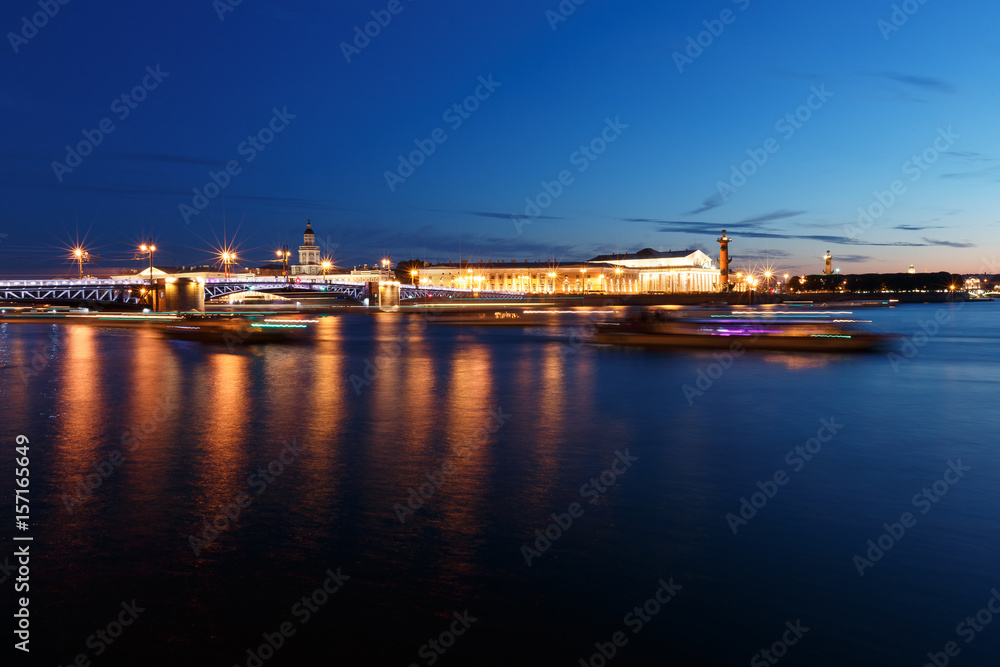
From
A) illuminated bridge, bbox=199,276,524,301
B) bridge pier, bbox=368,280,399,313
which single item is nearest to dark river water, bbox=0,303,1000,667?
illuminated bridge, bbox=199,276,524,301

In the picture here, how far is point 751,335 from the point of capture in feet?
105

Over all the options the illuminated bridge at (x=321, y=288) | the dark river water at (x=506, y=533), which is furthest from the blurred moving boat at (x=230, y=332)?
the illuminated bridge at (x=321, y=288)

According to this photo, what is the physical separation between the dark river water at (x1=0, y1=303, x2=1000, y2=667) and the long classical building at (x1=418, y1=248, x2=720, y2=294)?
146 meters

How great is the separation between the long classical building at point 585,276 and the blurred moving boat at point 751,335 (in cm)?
12013

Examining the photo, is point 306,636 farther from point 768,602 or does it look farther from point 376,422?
point 376,422

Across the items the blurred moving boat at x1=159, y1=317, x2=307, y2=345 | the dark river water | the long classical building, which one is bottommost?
the dark river water

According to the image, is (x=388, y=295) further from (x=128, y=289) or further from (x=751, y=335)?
(x=751, y=335)

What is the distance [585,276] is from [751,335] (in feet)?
432

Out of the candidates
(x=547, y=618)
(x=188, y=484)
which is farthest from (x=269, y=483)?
(x=547, y=618)

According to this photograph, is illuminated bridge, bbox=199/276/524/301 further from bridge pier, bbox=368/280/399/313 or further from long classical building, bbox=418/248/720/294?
long classical building, bbox=418/248/720/294

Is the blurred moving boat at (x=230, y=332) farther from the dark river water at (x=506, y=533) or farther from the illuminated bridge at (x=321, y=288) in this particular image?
the illuminated bridge at (x=321, y=288)

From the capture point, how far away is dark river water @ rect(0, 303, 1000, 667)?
4.60m

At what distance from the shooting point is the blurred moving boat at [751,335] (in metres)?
30.2

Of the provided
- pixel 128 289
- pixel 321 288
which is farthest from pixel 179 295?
pixel 321 288
